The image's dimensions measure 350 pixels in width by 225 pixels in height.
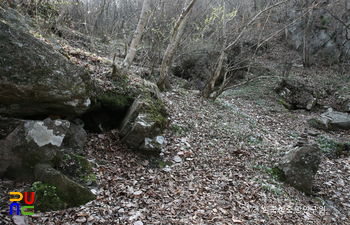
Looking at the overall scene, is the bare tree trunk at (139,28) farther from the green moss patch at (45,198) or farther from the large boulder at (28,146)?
the green moss patch at (45,198)

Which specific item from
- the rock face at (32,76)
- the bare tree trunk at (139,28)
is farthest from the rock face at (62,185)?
the bare tree trunk at (139,28)

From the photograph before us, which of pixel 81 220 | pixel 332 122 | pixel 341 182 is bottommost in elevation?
pixel 341 182

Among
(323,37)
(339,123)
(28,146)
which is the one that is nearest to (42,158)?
(28,146)

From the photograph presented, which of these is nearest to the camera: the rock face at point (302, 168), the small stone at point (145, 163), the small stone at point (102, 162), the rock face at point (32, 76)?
the rock face at point (32, 76)

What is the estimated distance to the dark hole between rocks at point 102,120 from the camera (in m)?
4.62

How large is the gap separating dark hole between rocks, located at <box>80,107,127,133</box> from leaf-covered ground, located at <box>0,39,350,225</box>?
285 mm

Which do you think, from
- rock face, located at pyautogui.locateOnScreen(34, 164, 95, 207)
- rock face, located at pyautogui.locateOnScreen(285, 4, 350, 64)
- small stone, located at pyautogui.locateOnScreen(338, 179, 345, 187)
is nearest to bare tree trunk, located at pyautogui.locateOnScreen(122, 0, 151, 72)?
rock face, located at pyautogui.locateOnScreen(34, 164, 95, 207)

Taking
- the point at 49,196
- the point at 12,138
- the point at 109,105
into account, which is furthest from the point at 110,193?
the point at 109,105

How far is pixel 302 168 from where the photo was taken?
4.79 metres

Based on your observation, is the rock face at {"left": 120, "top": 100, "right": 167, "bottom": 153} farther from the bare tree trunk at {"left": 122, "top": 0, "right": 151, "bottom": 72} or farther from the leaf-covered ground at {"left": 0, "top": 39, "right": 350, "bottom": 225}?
the bare tree trunk at {"left": 122, "top": 0, "right": 151, "bottom": 72}

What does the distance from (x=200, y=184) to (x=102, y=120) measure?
2899 mm

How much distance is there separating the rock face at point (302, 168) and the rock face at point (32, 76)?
5306mm

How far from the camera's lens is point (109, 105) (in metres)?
4.72

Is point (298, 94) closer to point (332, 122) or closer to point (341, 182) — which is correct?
point (332, 122)
